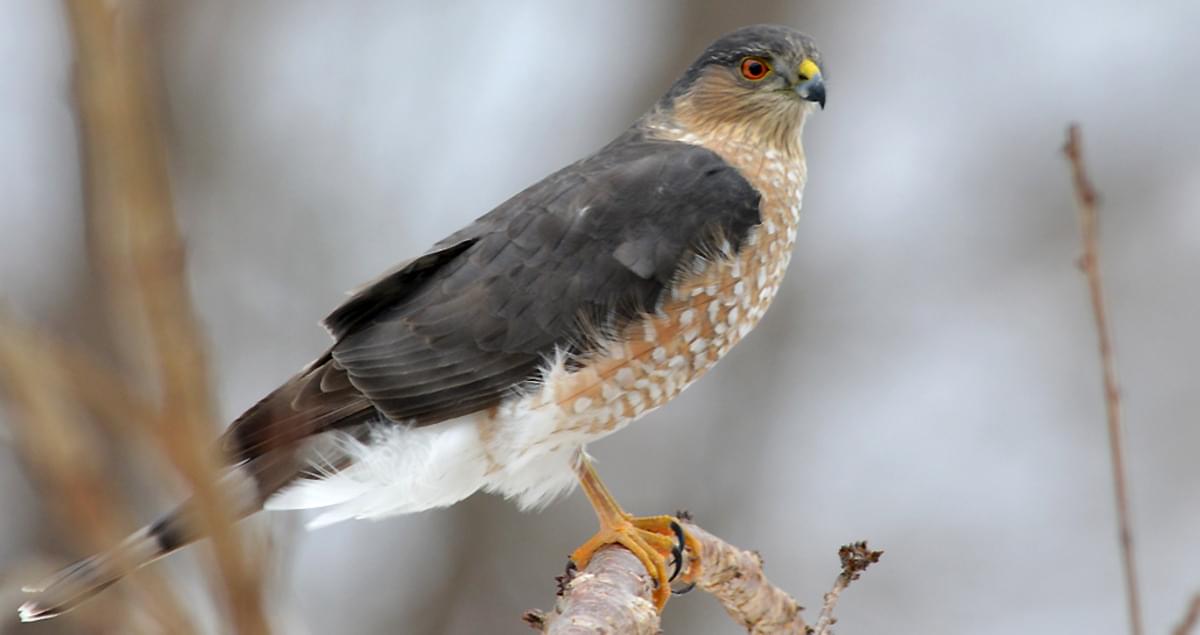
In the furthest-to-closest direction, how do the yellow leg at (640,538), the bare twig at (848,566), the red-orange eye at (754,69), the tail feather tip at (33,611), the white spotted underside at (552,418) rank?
the red-orange eye at (754,69), the yellow leg at (640,538), the white spotted underside at (552,418), the tail feather tip at (33,611), the bare twig at (848,566)

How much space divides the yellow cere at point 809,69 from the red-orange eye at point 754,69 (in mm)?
113

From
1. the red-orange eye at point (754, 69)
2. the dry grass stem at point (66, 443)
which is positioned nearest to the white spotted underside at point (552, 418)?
the red-orange eye at point (754, 69)

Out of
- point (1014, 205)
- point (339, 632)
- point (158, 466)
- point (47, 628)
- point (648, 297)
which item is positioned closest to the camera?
point (158, 466)

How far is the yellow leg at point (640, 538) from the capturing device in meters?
3.70

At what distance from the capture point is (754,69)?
4359 mm

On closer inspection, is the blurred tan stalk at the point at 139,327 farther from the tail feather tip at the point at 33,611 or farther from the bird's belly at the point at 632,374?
the bird's belly at the point at 632,374

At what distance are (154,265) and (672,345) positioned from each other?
2700 mm

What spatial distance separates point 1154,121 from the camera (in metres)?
8.77

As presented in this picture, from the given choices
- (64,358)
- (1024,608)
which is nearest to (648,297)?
(64,358)

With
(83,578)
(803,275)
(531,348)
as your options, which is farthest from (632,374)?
(803,275)

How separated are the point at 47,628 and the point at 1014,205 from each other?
19.5ft

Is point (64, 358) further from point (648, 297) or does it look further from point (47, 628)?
point (47, 628)

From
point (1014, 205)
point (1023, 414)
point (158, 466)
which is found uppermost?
point (1014, 205)

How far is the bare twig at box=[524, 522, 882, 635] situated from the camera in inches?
103
